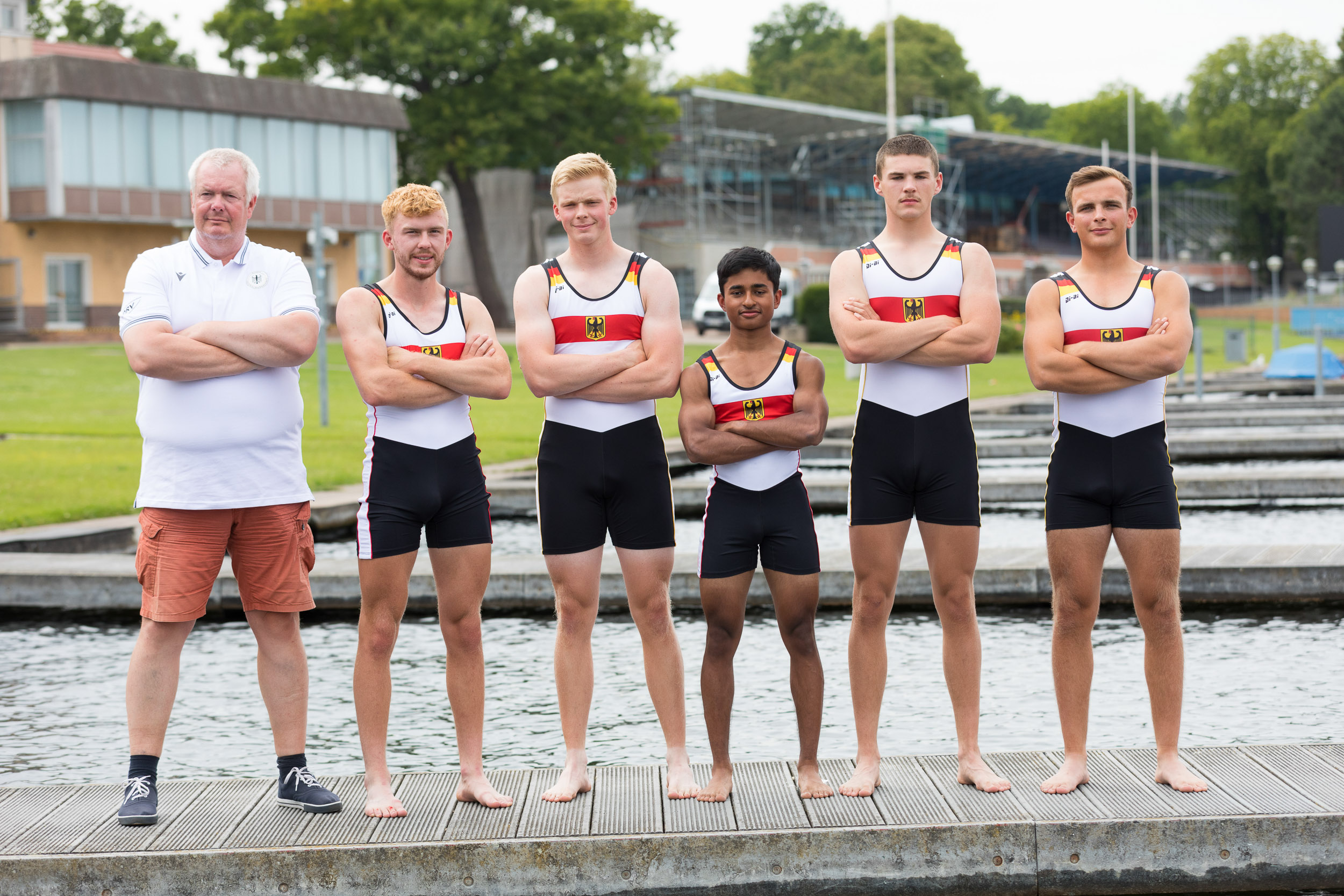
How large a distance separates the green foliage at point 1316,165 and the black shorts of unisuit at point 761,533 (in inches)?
3612

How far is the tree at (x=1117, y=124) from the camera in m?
106

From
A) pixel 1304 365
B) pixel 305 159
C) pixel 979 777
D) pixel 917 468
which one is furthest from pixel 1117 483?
pixel 305 159

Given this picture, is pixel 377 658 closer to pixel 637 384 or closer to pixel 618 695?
pixel 637 384

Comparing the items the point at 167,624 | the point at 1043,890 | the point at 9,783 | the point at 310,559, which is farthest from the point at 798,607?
the point at 9,783

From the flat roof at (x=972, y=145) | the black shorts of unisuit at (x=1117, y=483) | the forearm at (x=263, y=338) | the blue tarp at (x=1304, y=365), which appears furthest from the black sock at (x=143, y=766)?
the flat roof at (x=972, y=145)

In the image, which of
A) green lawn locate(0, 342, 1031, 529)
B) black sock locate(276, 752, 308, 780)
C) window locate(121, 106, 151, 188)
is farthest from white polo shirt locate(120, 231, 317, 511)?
window locate(121, 106, 151, 188)

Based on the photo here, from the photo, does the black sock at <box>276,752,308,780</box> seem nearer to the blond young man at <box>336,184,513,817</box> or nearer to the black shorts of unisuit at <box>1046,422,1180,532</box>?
the blond young man at <box>336,184,513,817</box>

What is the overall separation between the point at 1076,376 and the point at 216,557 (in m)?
3.00

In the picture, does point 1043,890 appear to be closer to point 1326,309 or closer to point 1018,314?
point 1326,309

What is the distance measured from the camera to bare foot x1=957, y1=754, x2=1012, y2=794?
16.2 ft

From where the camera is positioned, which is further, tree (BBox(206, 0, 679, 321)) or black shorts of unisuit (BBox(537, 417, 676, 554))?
tree (BBox(206, 0, 679, 321))

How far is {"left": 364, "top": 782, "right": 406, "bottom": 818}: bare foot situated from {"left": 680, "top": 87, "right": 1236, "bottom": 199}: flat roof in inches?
2316

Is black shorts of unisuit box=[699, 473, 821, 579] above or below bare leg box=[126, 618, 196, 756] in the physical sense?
above

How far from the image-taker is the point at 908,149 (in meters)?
5.08
